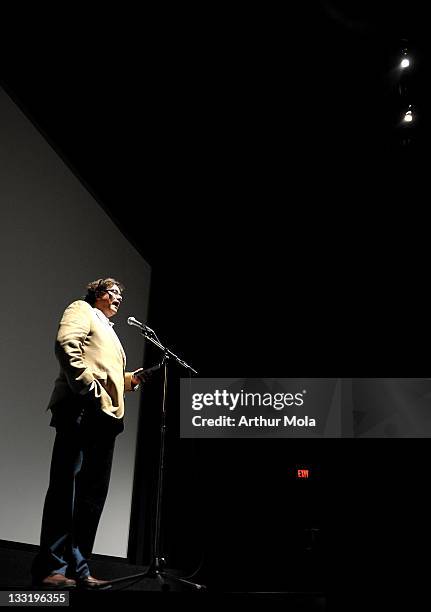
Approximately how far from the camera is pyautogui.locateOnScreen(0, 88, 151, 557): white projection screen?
2.82m

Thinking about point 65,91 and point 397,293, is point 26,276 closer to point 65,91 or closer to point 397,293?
point 65,91

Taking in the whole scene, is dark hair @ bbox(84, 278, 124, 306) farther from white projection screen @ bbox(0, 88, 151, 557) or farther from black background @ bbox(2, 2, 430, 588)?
black background @ bbox(2, 2, 430, 588)

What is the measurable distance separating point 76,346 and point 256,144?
2399mm

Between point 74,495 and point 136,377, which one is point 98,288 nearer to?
point 136,377

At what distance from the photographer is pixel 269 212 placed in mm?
4914

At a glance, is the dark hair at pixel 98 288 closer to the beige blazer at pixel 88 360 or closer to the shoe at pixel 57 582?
the beige blazer at pixel 88 360

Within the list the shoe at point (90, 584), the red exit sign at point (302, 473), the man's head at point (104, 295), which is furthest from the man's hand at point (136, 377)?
the red exit sign at point (302, 473)

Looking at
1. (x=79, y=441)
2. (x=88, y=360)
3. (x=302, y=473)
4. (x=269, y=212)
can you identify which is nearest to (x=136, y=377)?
(x=88, y=360)

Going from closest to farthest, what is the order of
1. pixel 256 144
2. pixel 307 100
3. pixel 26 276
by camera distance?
pixel 26 276 < pixel 307 100 < pixel 256 144

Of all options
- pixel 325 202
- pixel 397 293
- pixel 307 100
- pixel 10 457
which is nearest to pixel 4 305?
pixel 10 457

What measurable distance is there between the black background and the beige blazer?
1.35 meters

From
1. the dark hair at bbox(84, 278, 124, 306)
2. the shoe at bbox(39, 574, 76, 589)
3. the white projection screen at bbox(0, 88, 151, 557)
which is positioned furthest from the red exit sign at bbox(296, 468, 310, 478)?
the shoe at bbox(39, 574, 76, 589)

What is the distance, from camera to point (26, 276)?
302cm

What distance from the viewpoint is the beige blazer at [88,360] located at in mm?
2146
